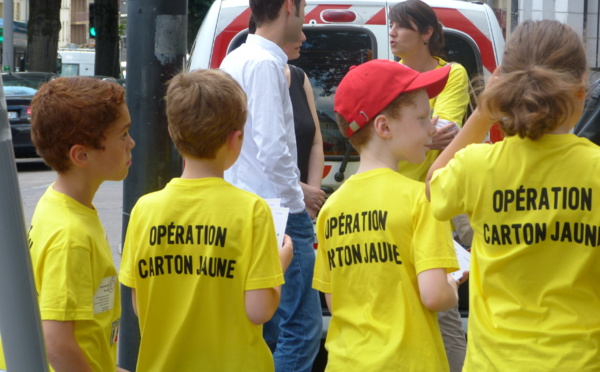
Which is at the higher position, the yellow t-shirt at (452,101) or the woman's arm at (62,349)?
the yellow t-shirt at (452,101)

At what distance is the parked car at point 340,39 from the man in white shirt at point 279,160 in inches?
42.9

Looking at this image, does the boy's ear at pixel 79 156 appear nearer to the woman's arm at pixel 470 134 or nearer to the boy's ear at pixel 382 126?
the boy's ear at pixel 382 126

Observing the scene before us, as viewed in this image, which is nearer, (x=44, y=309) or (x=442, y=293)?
(x=44, y=309)

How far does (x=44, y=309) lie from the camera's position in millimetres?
2594

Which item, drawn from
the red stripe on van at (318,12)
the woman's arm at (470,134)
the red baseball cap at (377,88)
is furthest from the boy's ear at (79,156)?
the red stripe on van at (318,12)

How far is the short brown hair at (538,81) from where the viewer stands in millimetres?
2521

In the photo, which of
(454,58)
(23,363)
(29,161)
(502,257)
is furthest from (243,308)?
(29,161)

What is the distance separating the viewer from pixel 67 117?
9.14 feet

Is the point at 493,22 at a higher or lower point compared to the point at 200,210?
higher

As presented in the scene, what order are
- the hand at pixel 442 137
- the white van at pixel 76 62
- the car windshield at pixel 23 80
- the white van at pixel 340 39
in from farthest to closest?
1. the white van at pixel 76 62
2. the car windshield at pixel 23 80
3. the white van at pixel 340 39
4. the hand at pixel 442 137

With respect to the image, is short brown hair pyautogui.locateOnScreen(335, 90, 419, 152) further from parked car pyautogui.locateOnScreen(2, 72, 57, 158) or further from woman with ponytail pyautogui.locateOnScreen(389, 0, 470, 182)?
parked car pyautogui.locateOnScreen(2, 72, 57, 158)

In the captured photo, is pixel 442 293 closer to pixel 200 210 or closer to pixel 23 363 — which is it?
pixel 200 210

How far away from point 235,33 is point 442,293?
9.14 feet

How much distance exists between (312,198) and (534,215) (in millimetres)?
1803
